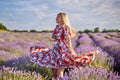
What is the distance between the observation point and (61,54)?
561cm

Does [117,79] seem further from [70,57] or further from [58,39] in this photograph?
[58,39]

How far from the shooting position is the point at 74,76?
3.97 metres

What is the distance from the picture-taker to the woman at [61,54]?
18.0ft

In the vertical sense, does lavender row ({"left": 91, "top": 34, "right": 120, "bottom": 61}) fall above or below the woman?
below

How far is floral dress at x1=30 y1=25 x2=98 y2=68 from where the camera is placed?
5473 mm

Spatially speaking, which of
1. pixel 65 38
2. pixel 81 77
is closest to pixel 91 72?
pixel 81 77

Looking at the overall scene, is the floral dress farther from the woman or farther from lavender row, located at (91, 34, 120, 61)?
lavender row, located at (91, 34, 120, 61)

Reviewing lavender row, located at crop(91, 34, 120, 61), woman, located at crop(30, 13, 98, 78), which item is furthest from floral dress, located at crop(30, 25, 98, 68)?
lavender row, located at crop(91, 34, 120, 61)

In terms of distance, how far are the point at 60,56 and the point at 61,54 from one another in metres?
0.05

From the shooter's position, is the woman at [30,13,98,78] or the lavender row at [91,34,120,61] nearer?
the woman at [30,13,98,78]

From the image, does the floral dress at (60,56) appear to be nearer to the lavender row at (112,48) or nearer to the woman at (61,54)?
the woman at (61,54)

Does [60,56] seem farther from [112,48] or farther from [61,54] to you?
[112,48]

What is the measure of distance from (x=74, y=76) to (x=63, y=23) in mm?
1971

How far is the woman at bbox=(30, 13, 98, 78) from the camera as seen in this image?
548 cm
